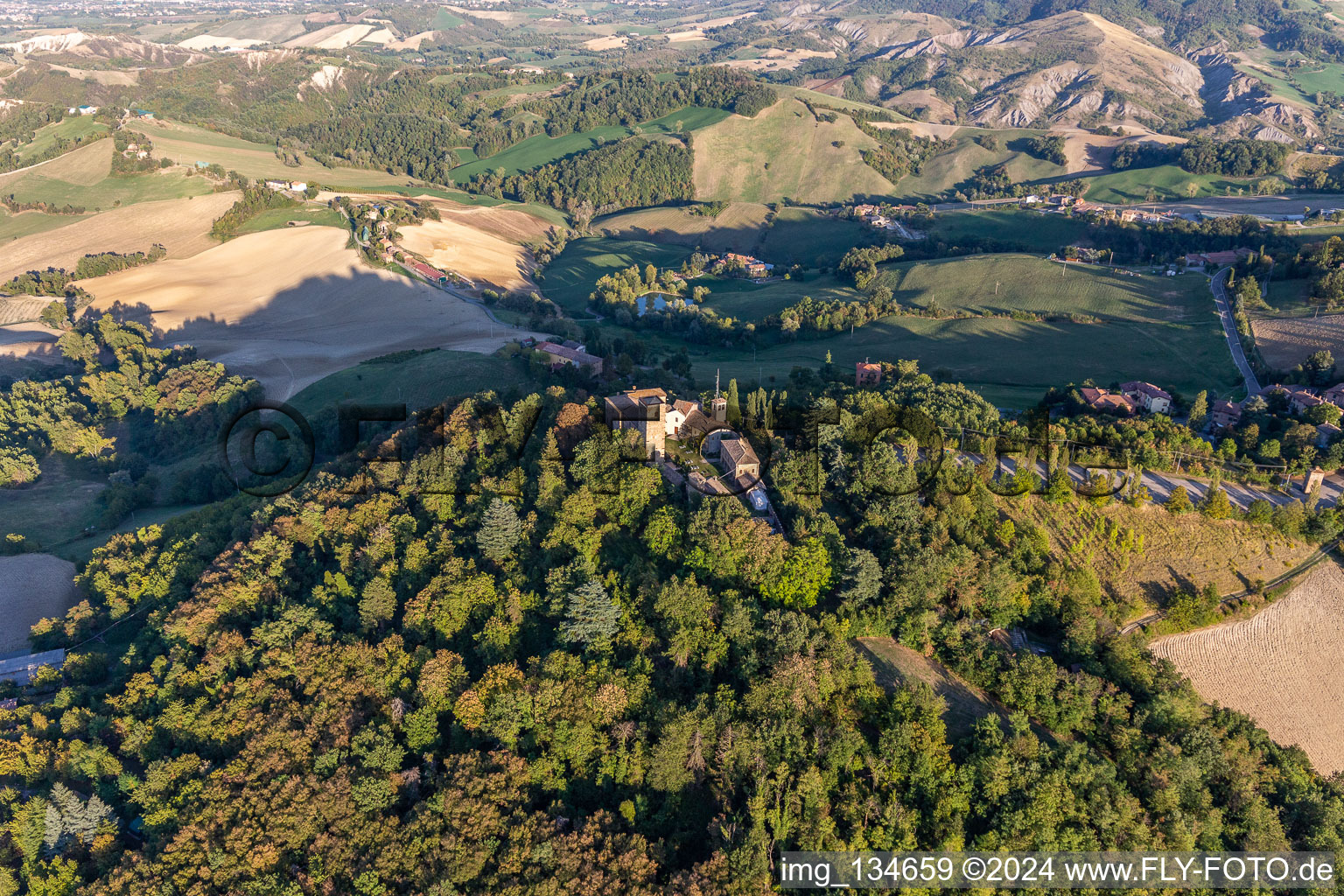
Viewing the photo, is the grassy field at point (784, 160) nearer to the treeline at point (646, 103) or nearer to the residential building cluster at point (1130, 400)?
the treeline at point (646, 103)

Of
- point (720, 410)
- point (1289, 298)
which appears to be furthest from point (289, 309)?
point (1289, 298)

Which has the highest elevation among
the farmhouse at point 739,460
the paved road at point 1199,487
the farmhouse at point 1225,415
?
the farmhouse at point 739,460

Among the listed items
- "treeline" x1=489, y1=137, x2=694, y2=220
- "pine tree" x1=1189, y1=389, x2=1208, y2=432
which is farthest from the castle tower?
"treeline" x1=489, y1=137, x2=694, y2=220

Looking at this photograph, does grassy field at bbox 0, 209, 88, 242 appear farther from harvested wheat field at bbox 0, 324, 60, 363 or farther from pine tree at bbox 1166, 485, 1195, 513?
pine tree at bbox 1166, 485, 1195, 513

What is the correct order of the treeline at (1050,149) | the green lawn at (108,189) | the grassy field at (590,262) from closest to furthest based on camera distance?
1. the grassy field at (590,262)
2. the green lawn at (108,189)
3. the treeline at (1050,149)

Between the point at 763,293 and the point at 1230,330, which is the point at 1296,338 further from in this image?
the point at 763,293

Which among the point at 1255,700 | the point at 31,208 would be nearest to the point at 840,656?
the point at 1255,700

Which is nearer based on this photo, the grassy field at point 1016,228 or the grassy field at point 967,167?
the grassy field at point 1016,228

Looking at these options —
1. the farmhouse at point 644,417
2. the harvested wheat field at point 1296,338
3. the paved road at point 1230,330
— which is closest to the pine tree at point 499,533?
the farmhouse at point 644,417
